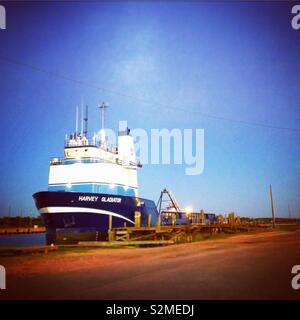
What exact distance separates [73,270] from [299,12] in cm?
1134

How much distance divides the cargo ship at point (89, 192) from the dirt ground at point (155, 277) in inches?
A: 352

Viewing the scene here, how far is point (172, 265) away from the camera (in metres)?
10.2

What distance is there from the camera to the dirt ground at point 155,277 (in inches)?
287

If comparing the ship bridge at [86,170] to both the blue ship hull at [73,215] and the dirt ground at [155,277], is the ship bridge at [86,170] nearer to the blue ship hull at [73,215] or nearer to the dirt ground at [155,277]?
the blue ship hull at [73,215]

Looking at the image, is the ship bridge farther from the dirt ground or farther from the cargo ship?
the dirt ground

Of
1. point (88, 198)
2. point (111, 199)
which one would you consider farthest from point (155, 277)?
point (111, 199)

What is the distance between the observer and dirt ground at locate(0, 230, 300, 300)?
7297 millimetres

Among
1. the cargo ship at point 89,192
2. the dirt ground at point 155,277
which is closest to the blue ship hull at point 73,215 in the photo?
the cargo ship at point 89,192

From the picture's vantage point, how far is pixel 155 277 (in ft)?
27.8

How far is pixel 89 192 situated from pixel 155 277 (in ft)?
51.1

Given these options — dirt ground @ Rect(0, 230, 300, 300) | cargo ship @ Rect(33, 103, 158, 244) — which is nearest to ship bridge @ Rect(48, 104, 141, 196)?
cargo ship @ Rect(33, 103, 158, 244)

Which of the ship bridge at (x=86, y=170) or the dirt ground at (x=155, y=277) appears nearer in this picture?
the dirt ground at (x=155, y=277)

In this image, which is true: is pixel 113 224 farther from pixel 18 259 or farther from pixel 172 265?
pixel 172 265
